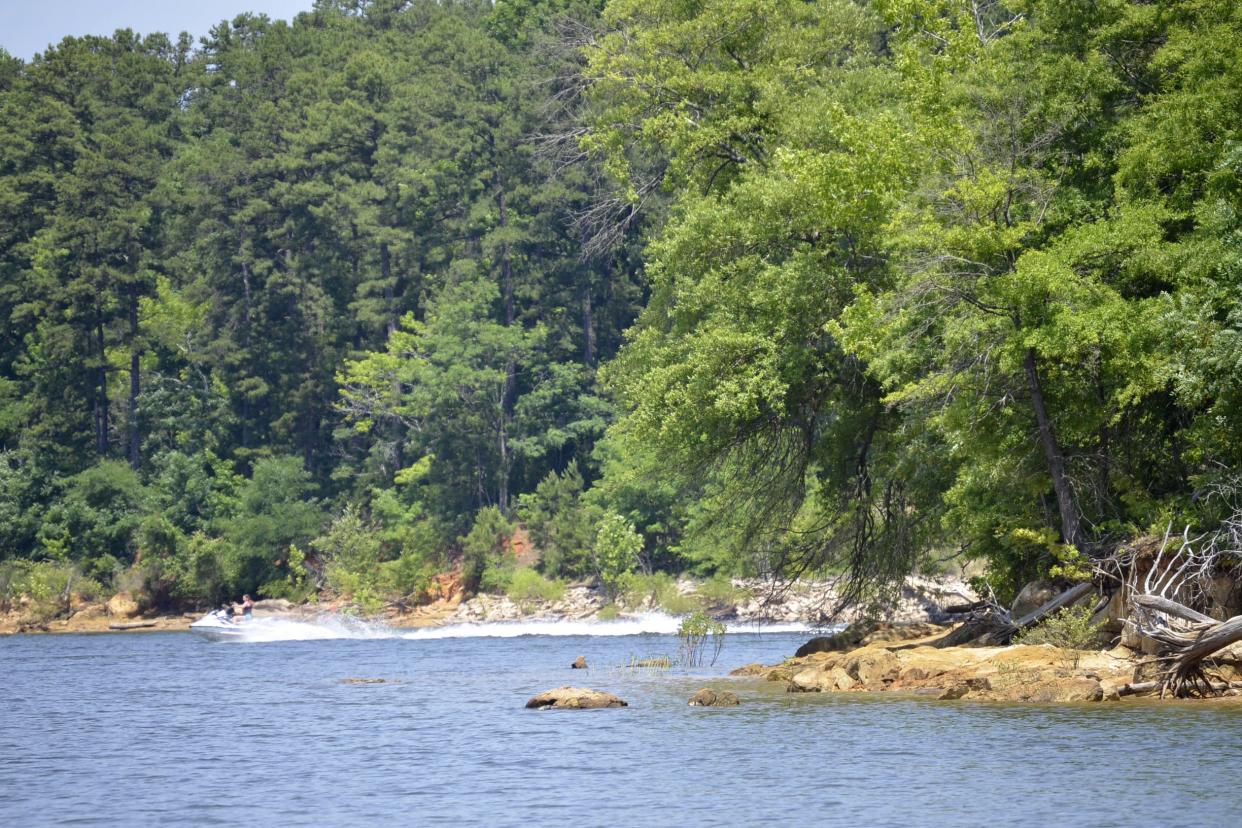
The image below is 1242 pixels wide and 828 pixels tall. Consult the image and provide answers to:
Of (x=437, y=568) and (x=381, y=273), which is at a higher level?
(x=381, y=273)

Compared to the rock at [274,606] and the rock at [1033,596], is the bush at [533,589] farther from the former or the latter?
the rock at [1033,596]

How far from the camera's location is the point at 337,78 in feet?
286

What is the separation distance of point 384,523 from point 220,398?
11778 mm

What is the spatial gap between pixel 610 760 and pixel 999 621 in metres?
11.1

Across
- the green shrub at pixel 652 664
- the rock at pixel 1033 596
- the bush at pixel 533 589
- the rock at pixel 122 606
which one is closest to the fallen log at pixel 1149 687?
the rock at pixel 1033 596

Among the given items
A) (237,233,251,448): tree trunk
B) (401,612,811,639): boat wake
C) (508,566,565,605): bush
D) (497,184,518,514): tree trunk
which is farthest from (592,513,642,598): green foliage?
(237,233,251,448): tree trunk

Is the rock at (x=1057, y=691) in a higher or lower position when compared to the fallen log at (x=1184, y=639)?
lower

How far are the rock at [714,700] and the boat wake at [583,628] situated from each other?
1165 inches

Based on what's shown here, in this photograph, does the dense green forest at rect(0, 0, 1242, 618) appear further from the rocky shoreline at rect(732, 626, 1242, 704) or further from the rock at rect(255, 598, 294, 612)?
the rock at rect(255, 598, 294, 612)

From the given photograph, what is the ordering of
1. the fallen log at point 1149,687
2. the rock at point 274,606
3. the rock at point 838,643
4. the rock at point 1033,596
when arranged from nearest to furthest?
the fallen log at point 1149,687 → the rock at point 1033,596 → the rock at point 838,643 → the rock at point 274,606

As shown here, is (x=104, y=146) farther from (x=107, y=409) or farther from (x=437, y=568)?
(x=437, y=568)

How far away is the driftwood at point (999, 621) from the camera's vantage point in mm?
27156

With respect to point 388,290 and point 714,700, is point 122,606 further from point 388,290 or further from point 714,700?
point 714,700

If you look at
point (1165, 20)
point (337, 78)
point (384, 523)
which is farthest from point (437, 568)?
point (1165, 20)
